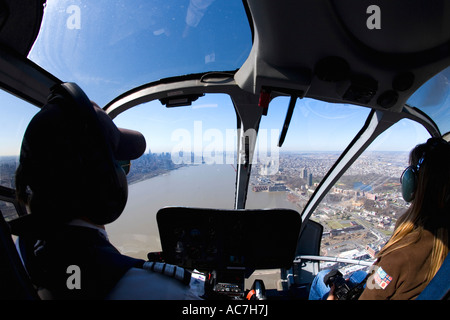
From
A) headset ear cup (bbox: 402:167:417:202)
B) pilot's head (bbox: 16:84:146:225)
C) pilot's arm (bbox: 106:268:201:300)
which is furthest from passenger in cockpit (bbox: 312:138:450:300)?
pilot's head (bbox: 16:84:146:225)

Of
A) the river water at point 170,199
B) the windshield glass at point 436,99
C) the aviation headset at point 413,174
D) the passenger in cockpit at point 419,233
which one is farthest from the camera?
the river water at point 170,199

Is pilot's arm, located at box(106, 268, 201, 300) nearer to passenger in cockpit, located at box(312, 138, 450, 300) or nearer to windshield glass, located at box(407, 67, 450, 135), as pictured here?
passenger in cockpit, located at box(312, 138, 450, 300)

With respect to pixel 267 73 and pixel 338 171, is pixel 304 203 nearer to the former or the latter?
pixel 338 171

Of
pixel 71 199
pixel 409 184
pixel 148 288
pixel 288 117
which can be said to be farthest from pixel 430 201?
pixel 71 199

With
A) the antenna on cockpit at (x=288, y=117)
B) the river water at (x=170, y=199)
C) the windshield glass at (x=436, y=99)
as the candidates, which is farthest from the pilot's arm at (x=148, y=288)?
the windshield glass at (x=436, y=99)

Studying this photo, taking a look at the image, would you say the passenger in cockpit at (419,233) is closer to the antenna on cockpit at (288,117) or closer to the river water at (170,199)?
the antenna on cockpit at (288,117)

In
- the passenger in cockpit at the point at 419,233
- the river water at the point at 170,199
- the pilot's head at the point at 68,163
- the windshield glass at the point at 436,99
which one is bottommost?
the river water at the point at 170,199
